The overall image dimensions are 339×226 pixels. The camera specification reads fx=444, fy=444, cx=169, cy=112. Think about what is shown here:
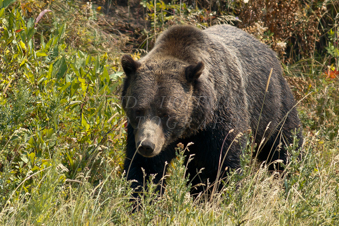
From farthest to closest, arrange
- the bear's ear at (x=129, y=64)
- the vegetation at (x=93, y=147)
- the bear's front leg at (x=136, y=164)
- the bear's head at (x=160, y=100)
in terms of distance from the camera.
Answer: the bear's front leg at (x=136, y=164)
the bear's ear at (x=129, y=64)
the bear's head at (x=160, y=100)
the vegetation at (x=93, y=147)

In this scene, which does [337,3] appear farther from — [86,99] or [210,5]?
[86,99]

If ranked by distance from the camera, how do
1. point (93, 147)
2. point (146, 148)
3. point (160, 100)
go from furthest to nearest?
point (93, 147) < point (160, 100) < point (146, 148)

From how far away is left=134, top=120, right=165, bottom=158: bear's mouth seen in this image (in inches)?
153

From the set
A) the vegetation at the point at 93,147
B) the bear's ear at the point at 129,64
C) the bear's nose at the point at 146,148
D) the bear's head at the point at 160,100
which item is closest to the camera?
the vegetation at the point at 93,147

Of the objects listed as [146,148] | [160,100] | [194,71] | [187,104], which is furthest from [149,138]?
[194,71]

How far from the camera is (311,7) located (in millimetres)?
8352

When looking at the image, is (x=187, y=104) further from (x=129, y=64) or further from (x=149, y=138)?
(x=129, y=64)

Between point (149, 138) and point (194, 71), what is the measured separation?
2.59ft

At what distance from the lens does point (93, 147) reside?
4.65m

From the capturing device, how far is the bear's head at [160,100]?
4047 mm

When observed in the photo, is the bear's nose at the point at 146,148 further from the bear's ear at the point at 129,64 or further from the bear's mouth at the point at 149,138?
the bear's ear at the point at 129,64

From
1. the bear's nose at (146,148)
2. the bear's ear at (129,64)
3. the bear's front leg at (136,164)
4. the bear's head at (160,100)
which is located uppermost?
the bear's ear at (129,64)

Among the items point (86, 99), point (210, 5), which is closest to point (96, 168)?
point (86, 99)

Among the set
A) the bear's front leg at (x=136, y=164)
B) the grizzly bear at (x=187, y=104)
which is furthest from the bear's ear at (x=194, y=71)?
the bear's front leg at (x=136, y=164)
